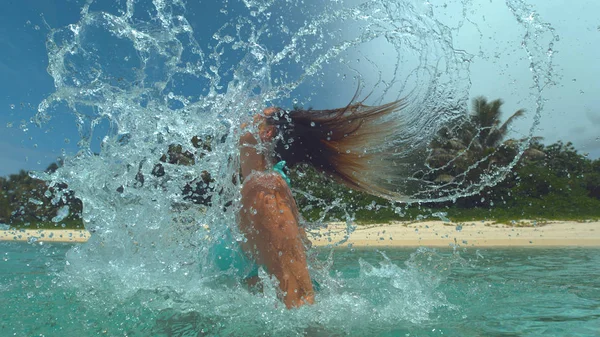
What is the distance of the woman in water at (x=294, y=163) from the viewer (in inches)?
81.4

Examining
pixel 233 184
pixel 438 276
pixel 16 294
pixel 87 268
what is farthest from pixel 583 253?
pixel 16 294

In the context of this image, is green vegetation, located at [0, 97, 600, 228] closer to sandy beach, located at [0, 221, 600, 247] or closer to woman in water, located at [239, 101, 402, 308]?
sandy beach, located at [0, 221, 600, 247]

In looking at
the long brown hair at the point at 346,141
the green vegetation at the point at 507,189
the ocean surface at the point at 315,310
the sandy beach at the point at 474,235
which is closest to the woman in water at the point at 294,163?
the long brown hair at the point at 346,141

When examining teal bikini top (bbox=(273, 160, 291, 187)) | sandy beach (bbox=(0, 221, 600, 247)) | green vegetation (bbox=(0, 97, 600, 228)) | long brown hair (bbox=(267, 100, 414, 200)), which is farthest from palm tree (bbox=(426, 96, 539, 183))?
teal bikini top (bbox=(273, 160, 291, 187))

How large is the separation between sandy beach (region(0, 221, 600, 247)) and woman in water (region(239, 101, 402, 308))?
13.2ft

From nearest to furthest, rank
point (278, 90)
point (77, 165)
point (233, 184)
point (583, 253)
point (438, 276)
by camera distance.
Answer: point (233, 184)
point (278, 90)
point (438, 276)
point (77, 165)
point (583, 253)

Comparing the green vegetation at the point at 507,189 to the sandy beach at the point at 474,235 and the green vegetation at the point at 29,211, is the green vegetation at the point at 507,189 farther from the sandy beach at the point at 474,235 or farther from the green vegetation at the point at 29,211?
the green vegetation at the point at 29,211

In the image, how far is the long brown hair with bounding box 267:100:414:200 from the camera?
2570 mm

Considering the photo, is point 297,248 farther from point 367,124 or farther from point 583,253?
point 583,253

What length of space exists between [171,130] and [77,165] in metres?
0.89

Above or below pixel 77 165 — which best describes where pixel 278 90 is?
above

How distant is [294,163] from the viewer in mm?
2670

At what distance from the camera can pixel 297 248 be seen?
210 cm

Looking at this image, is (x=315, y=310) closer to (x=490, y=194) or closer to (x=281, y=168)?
(x=281, y=168)
